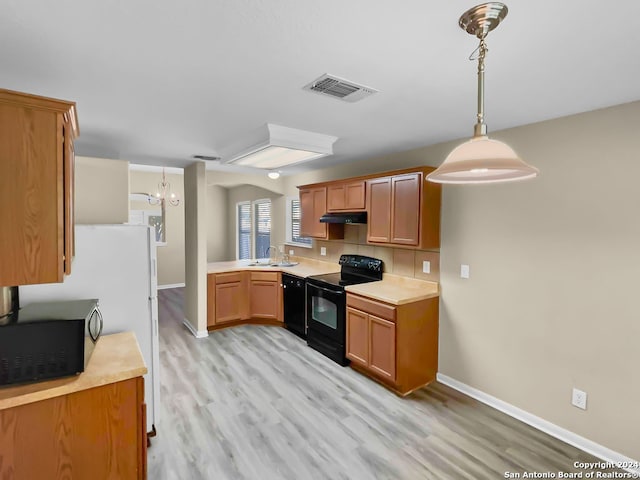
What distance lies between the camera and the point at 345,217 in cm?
399

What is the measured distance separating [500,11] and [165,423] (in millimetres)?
3341

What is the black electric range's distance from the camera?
3.70 meters

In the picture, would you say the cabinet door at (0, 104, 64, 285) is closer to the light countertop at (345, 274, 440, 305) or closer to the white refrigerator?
the white refrigerator

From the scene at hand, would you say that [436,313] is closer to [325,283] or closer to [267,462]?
[325,283]

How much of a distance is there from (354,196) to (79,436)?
3.21 m

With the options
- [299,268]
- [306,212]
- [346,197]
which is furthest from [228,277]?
[346,197]

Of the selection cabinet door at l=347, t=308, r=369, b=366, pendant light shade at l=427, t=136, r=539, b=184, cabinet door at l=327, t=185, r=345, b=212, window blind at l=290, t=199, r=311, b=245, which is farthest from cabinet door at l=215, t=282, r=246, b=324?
pendant light shade at l=427, t=136, r=539, b=184

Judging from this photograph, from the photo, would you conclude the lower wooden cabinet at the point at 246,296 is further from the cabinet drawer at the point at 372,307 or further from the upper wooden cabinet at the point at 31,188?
the upper wooden cabinet at the point at 31,188

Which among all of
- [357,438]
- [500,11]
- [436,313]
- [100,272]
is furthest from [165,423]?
[500,11]

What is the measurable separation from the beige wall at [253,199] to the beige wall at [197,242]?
1.73m

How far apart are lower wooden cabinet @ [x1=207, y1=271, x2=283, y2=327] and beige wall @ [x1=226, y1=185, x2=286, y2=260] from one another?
1.25 m

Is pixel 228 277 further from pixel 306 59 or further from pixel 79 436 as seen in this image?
pixel 306 59

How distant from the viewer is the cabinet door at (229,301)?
4738 millimetres

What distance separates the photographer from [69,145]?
1645 millimetres
